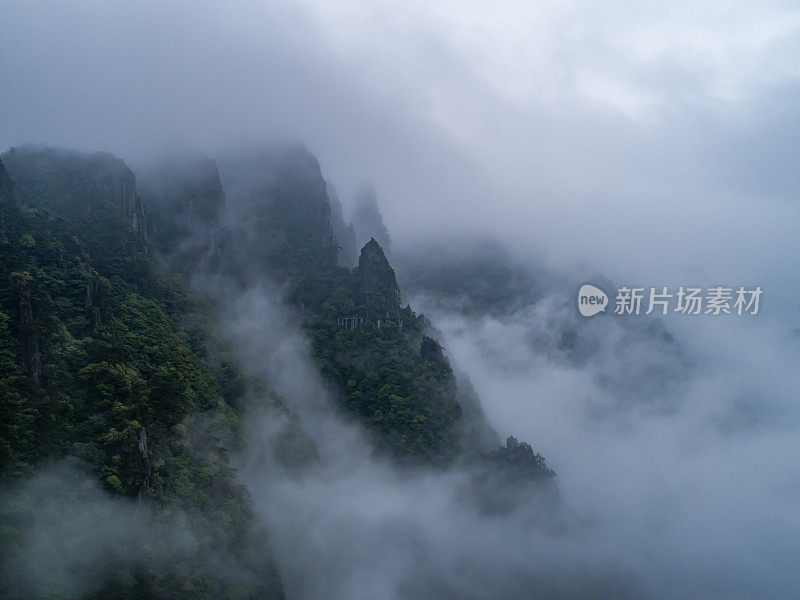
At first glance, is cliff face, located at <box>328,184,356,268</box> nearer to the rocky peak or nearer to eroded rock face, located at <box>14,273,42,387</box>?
the rocky peak

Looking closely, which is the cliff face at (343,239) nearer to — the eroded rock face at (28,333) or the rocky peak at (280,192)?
the rocky peak at (280,192)

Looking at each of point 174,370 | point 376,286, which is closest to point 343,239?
point 376,286

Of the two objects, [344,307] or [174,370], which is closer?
[174,370]

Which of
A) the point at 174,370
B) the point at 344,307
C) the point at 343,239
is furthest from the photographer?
the point at 343,239

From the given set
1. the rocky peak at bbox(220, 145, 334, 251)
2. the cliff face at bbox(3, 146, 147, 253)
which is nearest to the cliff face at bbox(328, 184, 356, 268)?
the rocky peak at bbox(220, 145, 334, 251)

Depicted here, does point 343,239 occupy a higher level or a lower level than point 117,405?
higher

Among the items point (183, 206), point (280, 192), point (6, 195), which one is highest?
point (280, 192)

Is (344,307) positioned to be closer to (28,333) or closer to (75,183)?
(75,183)

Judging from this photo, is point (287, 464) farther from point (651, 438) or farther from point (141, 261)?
point (651, 438)
